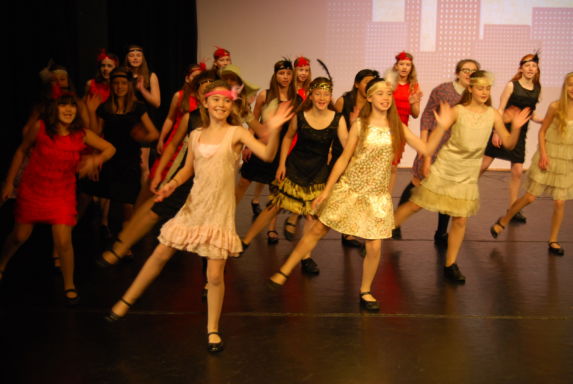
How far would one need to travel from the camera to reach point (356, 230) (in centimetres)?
404

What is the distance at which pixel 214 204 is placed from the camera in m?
3.48

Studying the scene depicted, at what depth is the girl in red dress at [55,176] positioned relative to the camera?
165 inches

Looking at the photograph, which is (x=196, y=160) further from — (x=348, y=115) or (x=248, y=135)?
(x=348, y=115)

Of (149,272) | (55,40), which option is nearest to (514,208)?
(149,272)

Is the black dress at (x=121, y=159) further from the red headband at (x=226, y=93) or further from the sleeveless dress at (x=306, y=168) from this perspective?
the red headband at (x=226, y=93)

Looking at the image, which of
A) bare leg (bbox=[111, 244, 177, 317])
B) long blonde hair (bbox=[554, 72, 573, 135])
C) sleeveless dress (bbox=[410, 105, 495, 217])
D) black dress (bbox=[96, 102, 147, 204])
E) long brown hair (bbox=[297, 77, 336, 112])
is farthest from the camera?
long blonde hair (bbox=[554, 72, 573, 135])

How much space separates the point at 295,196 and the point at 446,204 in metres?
0.98

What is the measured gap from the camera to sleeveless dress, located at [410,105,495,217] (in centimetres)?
461

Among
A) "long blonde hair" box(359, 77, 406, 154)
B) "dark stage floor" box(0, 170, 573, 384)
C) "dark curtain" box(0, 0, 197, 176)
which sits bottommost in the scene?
"dark stage floor" box(0, 170, 573, 384)

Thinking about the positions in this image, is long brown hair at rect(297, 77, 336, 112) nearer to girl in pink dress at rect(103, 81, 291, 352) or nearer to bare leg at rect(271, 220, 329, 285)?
bare leg at rect(271, 220, 329, 285)

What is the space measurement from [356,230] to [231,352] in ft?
3.38

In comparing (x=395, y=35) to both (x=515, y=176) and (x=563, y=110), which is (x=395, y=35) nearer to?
(x=515, y=176)

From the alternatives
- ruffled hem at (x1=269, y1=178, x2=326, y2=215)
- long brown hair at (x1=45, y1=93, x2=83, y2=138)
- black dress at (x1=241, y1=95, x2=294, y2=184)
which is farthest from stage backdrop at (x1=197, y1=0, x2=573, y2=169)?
long brown hair at (x1=45, y1=93, x2=83, y2=138)

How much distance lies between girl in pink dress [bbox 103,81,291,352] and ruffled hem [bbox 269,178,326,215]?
45.7 inches
